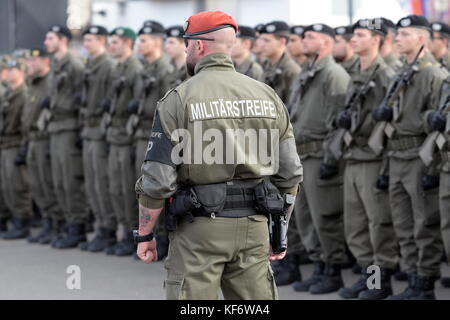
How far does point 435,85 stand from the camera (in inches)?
287

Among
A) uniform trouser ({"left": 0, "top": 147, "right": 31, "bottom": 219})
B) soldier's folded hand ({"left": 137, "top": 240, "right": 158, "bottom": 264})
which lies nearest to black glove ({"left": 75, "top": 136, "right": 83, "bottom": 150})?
uniform trouser ({"left": 0, "top": 147, "right": 31, "bottom": 219})

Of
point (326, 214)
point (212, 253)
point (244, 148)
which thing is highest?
point (244, 148)

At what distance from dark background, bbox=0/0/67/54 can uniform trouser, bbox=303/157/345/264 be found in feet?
26.1

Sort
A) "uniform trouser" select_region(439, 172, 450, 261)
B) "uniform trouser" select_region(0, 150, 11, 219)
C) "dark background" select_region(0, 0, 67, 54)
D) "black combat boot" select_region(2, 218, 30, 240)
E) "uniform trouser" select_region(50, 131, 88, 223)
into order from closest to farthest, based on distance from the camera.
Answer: "uniform trouser" select_region(439, 172, 450, 261)
"uniform trouser" select_region(50, 131, 88, 223)
"black combat boot" select_region(2, 218, 30, 240)
"uniform trouser" select_region(0, 150, 11, 219)
"dark background" select_region(0, 0, 67, 54)

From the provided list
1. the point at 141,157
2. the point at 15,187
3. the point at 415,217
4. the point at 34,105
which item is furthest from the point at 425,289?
the point at 15,187

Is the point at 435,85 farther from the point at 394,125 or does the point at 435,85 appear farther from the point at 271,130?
the point at 271,130

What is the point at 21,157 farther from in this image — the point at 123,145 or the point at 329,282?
the point at 329,282

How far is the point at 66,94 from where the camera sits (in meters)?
10.8

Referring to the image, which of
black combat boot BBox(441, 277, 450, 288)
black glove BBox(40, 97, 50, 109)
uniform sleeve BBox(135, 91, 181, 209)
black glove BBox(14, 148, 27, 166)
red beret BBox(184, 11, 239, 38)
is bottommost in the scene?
black combat boot BBox(441, 277, 450, 288)

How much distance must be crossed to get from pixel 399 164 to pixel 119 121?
361 centimetres

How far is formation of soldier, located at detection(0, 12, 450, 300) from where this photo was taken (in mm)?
7438

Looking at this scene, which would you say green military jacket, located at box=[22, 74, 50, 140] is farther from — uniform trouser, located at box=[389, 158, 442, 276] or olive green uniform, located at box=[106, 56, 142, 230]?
uniform trouser, located at box=[389, 158, 442, 276]
